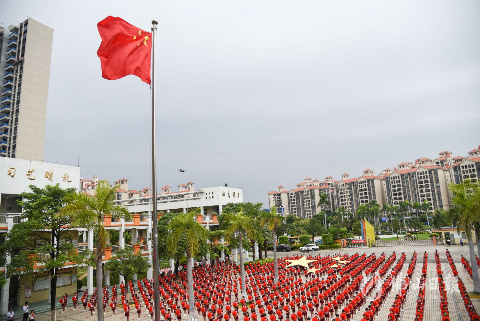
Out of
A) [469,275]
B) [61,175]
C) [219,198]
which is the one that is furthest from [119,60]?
[219,198]

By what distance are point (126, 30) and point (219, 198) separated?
118 feet

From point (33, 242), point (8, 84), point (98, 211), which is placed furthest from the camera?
point (8, 84)

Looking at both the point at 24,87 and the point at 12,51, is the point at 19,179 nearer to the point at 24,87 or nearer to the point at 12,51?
the point at 24,87

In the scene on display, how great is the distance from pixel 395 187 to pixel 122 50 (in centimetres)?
10310

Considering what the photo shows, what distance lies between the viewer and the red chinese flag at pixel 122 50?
338 inches

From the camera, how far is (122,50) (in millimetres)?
8680

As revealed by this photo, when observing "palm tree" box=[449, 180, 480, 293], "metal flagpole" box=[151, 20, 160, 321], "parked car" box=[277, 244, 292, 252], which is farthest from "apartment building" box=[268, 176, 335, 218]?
"metal flagpole" box=[151, 20, 160, 321]

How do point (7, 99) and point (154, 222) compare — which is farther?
point (7, 99)

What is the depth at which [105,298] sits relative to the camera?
20.3 m

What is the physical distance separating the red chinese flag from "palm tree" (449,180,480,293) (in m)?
16.2

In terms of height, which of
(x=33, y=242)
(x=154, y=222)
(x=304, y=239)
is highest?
(x=154, y=222)

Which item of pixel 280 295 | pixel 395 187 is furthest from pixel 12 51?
pixel 395 187

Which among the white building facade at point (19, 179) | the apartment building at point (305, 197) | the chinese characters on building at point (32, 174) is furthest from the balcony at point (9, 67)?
the apartment building at point (305, 197)

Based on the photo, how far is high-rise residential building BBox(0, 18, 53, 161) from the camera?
4550cm
